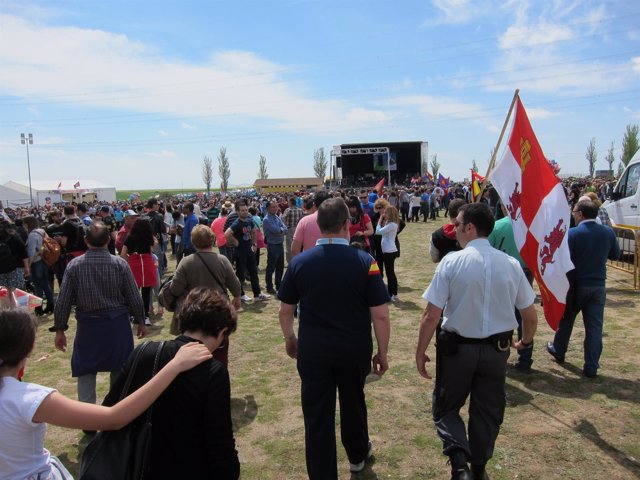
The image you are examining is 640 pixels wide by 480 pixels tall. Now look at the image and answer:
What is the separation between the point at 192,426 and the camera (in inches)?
77.4

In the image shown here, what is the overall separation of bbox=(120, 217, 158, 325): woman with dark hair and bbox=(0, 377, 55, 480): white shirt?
220 inches

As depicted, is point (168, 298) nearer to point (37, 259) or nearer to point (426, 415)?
point (426, 415)

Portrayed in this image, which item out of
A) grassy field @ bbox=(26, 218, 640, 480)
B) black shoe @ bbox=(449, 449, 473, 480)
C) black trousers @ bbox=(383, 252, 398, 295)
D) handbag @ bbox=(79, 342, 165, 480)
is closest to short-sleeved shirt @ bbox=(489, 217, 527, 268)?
grassy field @ bbox=(26, 218, 640, 480)

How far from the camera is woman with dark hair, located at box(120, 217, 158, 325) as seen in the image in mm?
7262

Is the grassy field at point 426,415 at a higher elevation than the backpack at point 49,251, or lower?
lower

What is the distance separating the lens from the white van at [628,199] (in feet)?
40.9

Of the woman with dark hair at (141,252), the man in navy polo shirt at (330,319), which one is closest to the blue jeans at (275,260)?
the woman with dark hair at (141,252)

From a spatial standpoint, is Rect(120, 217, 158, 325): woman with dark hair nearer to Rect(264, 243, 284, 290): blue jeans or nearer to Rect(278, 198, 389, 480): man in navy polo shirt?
Rect(264, 243, 284, 290): blue jeans

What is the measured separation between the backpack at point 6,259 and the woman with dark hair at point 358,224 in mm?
5162

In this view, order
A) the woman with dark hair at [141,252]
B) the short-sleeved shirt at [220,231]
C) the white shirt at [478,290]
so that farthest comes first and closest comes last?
the short-sleeved shirt at [220,231], the woman with dark hair at [141,252], the white shirt at [478,290]

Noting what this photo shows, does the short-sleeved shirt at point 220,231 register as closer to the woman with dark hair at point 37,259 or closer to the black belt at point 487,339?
the woman with dark hair at point 37,259

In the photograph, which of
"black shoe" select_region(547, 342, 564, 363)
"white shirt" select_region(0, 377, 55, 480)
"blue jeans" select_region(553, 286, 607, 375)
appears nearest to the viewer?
"white shirt" select_region(0, 377, 55, 480)

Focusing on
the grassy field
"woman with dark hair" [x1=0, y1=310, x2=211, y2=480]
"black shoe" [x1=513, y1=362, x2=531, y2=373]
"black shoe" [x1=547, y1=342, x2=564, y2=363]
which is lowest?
the grassy field

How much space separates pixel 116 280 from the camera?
426cm
